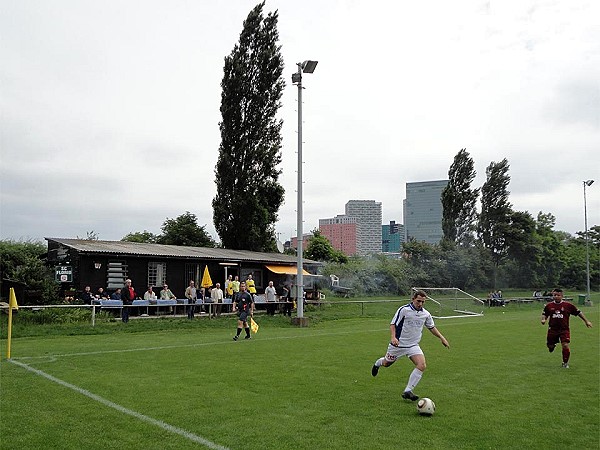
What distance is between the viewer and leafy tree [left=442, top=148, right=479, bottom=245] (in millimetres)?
65562

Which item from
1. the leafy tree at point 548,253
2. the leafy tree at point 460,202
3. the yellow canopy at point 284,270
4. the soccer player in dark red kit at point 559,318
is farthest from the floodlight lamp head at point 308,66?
the leafy tree at point 548,253

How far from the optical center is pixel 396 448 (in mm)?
6781

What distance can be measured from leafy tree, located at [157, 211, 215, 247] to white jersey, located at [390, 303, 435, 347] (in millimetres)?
41049

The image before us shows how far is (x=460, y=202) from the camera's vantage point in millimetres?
66312

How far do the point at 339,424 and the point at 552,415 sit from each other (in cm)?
331

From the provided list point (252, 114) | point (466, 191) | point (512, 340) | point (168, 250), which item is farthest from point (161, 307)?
point (466, 191)

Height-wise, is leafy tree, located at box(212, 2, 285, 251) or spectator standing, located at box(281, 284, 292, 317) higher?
leafy tree, located at box(212, 2, 285, 251)

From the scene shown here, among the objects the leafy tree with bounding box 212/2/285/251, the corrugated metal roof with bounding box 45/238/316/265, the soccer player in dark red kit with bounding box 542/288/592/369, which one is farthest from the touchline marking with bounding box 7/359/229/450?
the leafy tree with bounding box 212/2/285/251

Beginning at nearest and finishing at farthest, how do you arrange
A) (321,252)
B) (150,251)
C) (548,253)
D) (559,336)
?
(559,336), (150,251), (321,252), (548,253)

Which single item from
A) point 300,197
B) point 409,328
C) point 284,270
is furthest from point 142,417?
point 284,270

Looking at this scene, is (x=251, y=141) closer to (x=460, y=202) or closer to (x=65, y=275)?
(x=65, y=275)

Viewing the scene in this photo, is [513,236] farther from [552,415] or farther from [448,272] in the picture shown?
[552,415]

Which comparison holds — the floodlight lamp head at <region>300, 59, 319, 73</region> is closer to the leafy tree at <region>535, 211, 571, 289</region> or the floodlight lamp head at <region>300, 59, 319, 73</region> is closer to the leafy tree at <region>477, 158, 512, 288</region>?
the leafy tree at <region>477, 158, 512, 288</region>

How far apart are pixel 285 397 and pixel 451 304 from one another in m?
29.8
